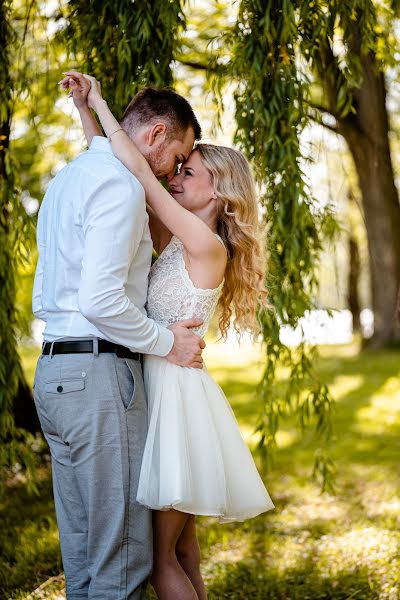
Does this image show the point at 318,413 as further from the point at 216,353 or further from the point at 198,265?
the point at 216,353

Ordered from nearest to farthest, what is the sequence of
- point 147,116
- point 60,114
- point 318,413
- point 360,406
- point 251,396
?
point 147,116 → point 318,413 → point 60,114 → point 360,406 → point 251,396

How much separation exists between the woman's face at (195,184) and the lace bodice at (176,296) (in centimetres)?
20

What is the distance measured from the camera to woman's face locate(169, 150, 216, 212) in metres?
2.81

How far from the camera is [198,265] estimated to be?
2684 millimetres

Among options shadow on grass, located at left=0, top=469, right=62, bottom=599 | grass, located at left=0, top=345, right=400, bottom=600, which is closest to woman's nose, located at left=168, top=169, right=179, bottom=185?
grass, located at left=0, top=345, right=400, bottom=600

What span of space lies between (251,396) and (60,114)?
14.1 ft

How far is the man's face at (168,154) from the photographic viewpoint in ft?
8.76

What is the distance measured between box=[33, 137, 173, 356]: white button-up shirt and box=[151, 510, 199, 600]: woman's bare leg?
58 centimetres

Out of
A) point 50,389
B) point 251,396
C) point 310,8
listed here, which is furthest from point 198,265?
point 251,396

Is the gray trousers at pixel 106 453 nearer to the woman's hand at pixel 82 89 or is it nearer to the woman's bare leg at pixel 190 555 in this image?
the woman's bare leg at pixel 190 555

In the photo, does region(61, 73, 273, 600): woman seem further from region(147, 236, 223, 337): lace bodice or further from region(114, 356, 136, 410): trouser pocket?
region(114, 356, 136, 410): trouser pocket

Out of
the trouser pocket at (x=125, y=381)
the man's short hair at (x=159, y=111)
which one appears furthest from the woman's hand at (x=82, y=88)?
the trouser pocket at (x=125, y=381)

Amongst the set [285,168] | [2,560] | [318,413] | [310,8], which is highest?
[310,8]

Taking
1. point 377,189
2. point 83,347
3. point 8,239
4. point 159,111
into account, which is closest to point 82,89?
point 159,111
